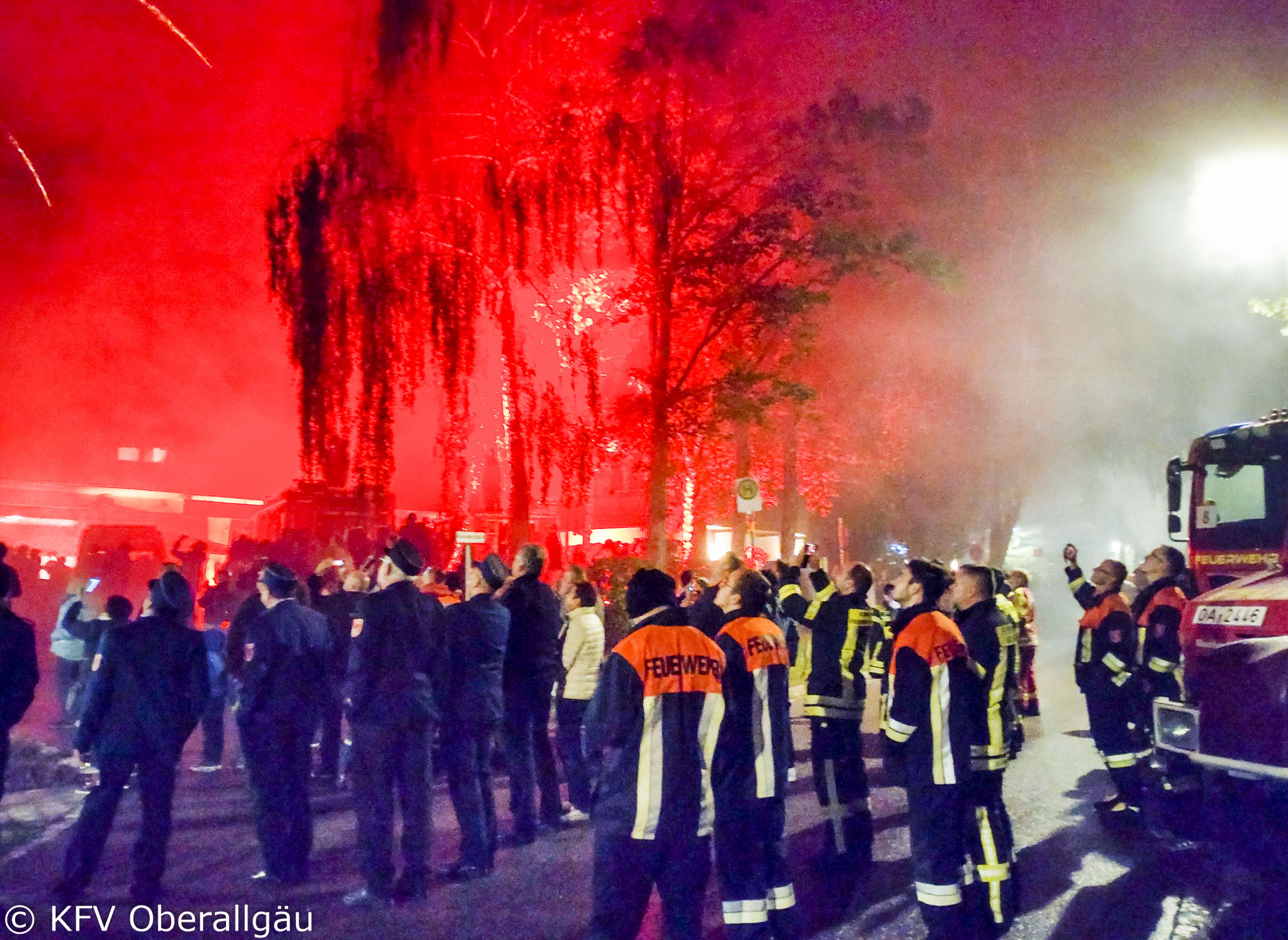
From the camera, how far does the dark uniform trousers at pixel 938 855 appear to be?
4.96 meters

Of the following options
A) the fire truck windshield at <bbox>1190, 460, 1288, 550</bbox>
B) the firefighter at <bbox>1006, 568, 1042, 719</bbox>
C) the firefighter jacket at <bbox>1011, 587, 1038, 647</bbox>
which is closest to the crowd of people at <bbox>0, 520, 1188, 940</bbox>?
the fire truck windshield at <bbox>1190, 460, 1288, 550</bbox>

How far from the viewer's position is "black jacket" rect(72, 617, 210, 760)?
5707 millimetres

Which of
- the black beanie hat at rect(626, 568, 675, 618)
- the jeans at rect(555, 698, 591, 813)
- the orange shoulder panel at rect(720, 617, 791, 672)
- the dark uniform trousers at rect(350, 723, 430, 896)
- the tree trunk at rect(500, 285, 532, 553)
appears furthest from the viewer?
the tree trunk at rect(500, 285, 532, 553)

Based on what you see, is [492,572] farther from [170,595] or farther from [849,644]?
[849,644]

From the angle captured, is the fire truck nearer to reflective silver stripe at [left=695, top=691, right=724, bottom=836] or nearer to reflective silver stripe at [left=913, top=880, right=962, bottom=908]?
reflective silver stripe at [left=913, top=880, right=962, bottom=908]

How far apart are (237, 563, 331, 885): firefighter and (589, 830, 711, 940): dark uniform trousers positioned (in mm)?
2900

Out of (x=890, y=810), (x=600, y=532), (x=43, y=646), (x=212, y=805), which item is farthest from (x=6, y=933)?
(x=600, y=532)

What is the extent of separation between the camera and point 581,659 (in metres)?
8.07

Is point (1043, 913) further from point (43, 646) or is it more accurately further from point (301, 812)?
point (43, 646)

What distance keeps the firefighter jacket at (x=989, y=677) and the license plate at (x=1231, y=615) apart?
178 cm

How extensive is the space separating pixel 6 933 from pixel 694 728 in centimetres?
388

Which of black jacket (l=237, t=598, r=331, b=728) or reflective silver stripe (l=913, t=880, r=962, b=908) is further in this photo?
black jacket (l=237, t=598, r=331, b=728)

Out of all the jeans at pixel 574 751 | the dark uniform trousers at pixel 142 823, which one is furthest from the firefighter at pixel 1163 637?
the dark uniform trousers at pixel 142 823

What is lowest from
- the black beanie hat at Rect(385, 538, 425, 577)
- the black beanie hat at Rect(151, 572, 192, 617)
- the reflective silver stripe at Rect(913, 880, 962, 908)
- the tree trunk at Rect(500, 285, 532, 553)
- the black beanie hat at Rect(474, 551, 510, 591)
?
the reflective silver stripe at Rect(913, 880, 962, 908)
